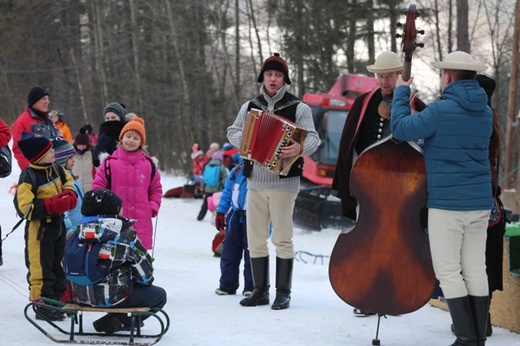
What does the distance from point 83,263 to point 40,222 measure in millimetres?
1065

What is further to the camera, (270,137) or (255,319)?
(270,137)

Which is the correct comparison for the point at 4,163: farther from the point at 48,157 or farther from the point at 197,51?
the point at 197,51

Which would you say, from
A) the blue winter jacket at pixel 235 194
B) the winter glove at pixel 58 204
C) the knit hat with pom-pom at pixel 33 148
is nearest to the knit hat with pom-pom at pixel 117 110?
the blue winter jacket at pixel 235 194

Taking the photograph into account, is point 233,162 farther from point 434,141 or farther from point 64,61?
point 64,61

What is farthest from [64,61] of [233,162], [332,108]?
[233,162]

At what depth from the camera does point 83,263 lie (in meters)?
5.99

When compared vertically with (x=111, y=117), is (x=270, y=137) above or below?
below

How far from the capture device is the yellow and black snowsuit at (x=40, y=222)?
677 cm

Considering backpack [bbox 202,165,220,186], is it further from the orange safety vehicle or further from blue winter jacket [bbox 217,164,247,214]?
blue winter jacket [bbox 217,164,247,214]

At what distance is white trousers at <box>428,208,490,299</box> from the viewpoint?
5.71m

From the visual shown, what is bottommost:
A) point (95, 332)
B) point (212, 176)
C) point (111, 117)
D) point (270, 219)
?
point (212, 176)

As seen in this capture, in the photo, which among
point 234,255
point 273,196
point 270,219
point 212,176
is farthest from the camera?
point 212,176

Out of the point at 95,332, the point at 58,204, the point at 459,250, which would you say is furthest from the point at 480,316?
→ the point at 58,204

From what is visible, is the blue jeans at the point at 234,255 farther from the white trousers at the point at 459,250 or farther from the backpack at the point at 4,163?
the white trousers at the point at 459,250
